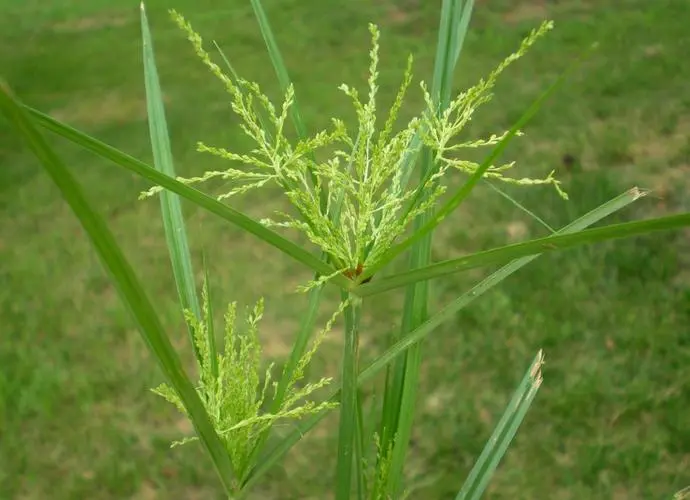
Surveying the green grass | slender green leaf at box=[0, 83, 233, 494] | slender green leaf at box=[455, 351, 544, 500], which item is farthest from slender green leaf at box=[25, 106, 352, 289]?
the green grass

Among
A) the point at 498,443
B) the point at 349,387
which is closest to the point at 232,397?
the point at 349,387

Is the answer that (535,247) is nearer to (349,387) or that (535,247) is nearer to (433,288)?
(349,387)

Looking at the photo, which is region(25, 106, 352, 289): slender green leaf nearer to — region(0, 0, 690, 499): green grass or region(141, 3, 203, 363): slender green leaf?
region(141, 3, 203, 363): slender green leaf

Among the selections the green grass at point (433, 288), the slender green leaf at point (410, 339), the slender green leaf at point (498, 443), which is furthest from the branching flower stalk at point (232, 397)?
the green grass at point (433, 288)

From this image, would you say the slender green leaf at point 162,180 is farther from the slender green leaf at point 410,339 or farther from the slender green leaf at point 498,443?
the slender green leaf at point 498,443

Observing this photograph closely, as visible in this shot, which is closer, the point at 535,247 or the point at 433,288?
the point at 535,247

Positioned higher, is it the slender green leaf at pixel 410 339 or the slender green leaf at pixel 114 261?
the slender green leaf at pixel 114 261
